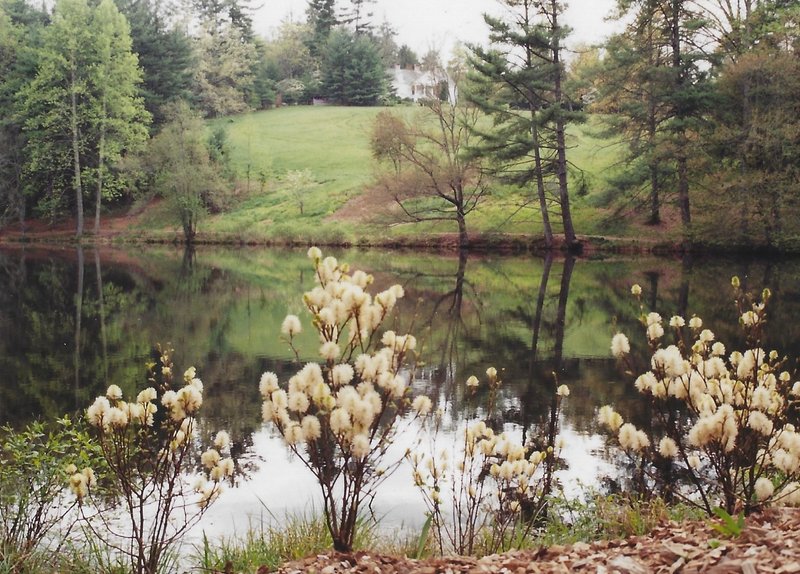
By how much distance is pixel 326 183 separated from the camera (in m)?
52.1

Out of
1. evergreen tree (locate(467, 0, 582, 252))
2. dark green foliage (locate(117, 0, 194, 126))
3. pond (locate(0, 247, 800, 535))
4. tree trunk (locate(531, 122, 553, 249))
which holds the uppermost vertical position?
dark green foliage (locate(117, 0, 194, 126))

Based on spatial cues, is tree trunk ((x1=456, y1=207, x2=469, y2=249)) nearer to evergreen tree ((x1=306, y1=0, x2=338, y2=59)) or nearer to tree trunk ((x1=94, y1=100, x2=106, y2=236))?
tree trunk ((x1=94, y1=100, x2=106, y2=236))

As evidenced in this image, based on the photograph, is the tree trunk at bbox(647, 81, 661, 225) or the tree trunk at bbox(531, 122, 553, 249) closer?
the tree trunk at bbox(647, 81, 661, 225)

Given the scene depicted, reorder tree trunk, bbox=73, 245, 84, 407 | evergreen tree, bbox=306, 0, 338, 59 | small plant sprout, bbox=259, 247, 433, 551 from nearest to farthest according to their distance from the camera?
small plant sprout, bbox=259, 247, 433, 551, tree trunk, bbox=73, 245, 84, 407, evergreen tree, bbox=306, 0, 338, 59

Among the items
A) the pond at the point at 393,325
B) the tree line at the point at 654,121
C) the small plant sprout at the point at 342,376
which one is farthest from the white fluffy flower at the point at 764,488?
the tree line at the point at 654,121

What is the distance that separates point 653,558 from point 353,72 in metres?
73.6

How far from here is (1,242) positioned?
48156 millimetres

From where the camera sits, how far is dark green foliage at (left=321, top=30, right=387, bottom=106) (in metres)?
72.4

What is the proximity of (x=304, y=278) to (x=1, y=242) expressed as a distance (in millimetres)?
30759

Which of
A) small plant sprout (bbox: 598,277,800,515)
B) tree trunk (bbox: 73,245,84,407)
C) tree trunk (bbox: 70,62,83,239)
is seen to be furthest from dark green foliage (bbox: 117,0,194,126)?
small plant sprout (bbox: 598,277,800,515)

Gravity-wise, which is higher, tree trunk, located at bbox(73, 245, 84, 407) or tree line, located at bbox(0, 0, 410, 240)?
tree line, located at bbox(0, 0, 410, 240)

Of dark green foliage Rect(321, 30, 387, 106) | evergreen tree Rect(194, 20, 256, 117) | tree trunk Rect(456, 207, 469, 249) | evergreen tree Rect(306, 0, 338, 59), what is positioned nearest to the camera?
tree trunk Rect(456, 207, 469, 249)

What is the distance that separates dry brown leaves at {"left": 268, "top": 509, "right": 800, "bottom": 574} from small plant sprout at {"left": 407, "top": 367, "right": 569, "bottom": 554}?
72cm

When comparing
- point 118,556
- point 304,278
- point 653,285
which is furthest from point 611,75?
point 118,556
